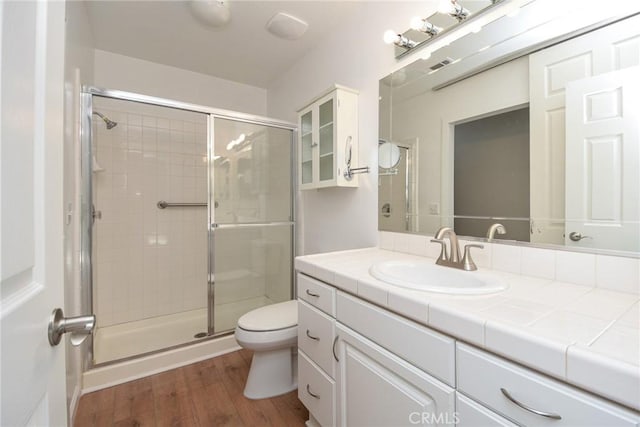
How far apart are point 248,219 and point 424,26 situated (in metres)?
1.85

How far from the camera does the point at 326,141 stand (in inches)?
76.8

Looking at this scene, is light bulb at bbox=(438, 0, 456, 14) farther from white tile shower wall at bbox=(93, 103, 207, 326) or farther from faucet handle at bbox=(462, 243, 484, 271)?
white tile shower wall at bbox=(93, 103, 207, 326)

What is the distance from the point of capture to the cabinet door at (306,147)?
2.07 m

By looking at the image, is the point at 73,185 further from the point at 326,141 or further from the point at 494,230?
the point at 494,230

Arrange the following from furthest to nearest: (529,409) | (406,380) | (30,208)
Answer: (406,380)
(529,409)
(30,208)

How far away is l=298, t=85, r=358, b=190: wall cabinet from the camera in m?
1.81

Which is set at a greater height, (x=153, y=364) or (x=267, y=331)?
(x=267, y=331)

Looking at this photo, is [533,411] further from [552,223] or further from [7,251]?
[7,251]

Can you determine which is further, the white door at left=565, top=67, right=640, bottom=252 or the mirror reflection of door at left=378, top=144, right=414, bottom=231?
the mirror reflection of door at left=378, top=144, right=414, bottom=231

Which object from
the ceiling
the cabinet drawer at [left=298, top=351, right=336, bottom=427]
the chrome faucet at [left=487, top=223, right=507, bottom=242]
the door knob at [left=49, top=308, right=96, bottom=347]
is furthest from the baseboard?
the ceiling

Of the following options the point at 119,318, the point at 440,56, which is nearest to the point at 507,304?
the point at 440,56

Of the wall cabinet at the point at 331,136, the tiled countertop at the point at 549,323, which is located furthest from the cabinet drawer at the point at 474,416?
the wall cabinet at the point at 331,136

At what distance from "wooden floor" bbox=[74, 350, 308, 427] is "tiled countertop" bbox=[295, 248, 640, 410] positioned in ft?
3.16

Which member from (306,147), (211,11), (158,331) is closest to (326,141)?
(306,147)
